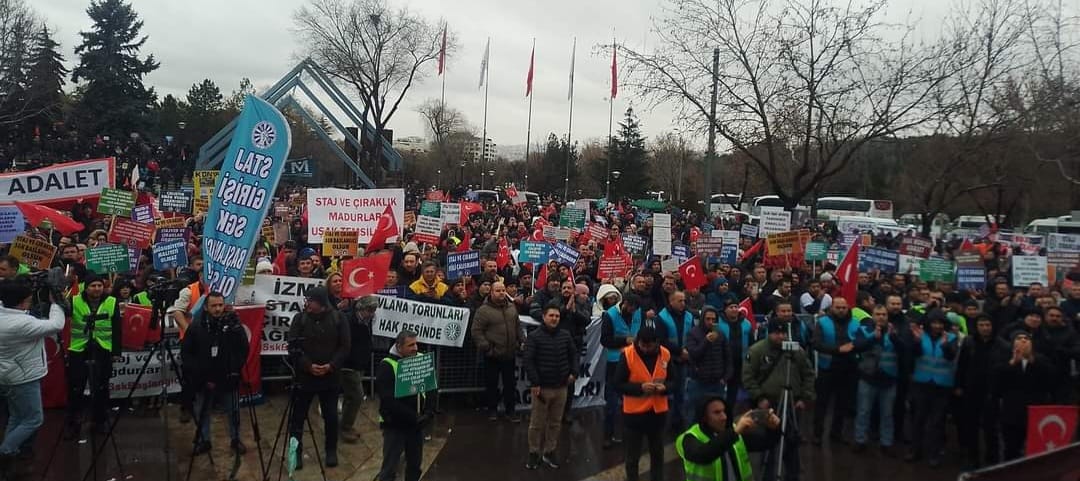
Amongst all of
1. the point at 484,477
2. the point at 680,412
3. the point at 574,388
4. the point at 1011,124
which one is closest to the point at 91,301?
the point at 484,477

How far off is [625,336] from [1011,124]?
1698cm

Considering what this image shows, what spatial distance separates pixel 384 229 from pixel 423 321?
9.32ft

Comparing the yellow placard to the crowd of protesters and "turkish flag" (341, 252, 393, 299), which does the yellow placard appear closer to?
the crowd of protesters

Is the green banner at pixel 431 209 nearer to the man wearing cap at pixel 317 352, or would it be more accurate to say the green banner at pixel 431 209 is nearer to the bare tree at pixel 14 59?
the man wearing cap at pixel 317 352

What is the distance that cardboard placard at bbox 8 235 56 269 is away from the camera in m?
9.05

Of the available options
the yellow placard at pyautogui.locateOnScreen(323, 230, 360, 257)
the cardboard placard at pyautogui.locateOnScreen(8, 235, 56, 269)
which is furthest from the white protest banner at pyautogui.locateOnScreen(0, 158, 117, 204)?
the yellow placard at pyautogui.locateOnScreen(323, 230, 360, 257)

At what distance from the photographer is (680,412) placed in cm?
834

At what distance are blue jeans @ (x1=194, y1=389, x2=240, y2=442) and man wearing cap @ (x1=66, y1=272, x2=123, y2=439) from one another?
107 cm

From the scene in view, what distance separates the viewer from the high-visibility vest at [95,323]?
711 cm

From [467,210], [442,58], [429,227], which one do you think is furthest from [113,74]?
[429,227]

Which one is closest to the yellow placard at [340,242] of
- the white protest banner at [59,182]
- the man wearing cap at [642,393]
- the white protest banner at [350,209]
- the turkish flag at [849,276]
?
the white protest banner at [350,209]

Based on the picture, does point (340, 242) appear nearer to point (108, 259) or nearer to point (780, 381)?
point (108, 259)

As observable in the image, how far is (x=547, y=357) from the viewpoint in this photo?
7.05 metres

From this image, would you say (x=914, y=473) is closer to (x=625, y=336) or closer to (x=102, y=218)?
(x=625, y=336)
